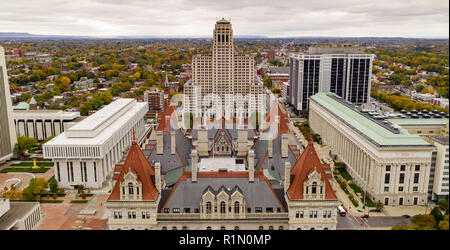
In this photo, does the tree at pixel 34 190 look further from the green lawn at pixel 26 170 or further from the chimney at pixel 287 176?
the chimney at pixel 287 176

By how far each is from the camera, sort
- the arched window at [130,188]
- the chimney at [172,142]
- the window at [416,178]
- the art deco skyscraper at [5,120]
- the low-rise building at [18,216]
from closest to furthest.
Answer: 1. the arched window at [130,188]
2. the low-rise building at [18,216]
3. the chimney at [172,142]
4. the window at [416,178]
5. the art deco skyscraper at [5,120]

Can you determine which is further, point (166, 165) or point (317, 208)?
point (166, 165)

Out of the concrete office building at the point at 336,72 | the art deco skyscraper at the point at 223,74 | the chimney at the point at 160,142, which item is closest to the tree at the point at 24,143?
the chimney at the point at 160,142

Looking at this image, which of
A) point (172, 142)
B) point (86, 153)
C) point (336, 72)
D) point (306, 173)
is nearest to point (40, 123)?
point (86, 153)

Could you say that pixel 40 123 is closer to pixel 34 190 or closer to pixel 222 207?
pixel 34 190
